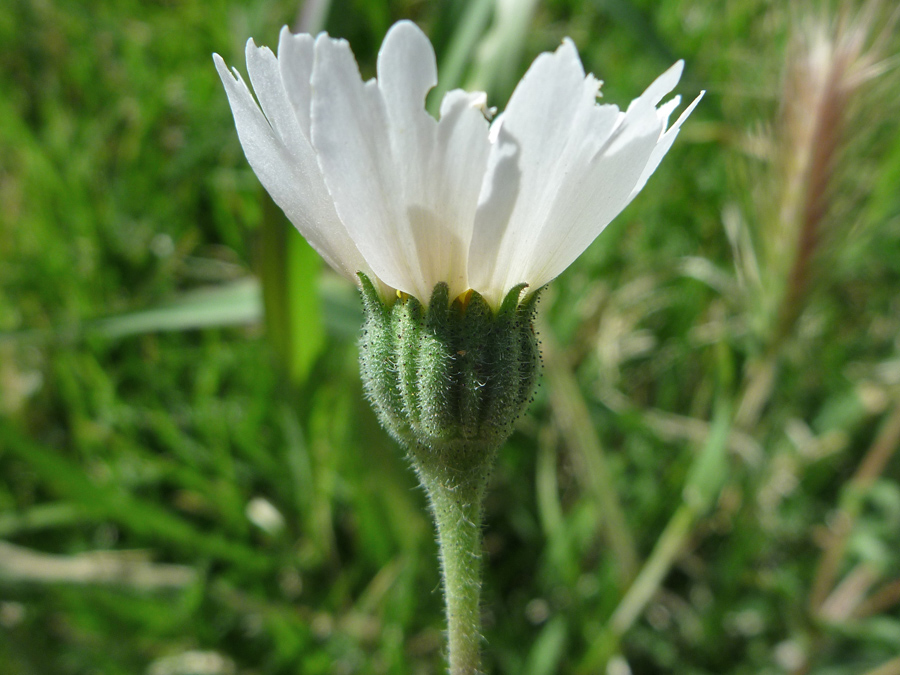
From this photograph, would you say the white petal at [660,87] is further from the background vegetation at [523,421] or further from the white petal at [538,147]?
the background vegetation at [523,421]

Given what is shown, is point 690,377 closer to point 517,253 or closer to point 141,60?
point 517,253

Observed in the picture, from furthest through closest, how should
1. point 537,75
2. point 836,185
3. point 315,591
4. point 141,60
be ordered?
1. point 141,60
2. point 315,591
3. point 836,185
4. point 537,75

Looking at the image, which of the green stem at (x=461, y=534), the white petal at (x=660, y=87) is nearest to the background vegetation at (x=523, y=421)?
the green stem at (x=461, y=534)

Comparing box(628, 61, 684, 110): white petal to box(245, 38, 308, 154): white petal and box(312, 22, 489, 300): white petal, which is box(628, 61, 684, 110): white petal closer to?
box(312, 22, 489, 300): white petal

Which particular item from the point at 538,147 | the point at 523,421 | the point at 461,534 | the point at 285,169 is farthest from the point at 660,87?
the point at 523,421

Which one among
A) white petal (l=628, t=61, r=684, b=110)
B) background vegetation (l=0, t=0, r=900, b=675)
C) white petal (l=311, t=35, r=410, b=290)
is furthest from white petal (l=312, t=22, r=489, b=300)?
background vegetation (l=0, t=0, r=900, b=675)

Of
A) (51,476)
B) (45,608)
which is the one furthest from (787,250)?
(45,608)

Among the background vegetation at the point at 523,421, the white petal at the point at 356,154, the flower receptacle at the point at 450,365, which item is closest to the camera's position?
the white petal at the point at 356,154
